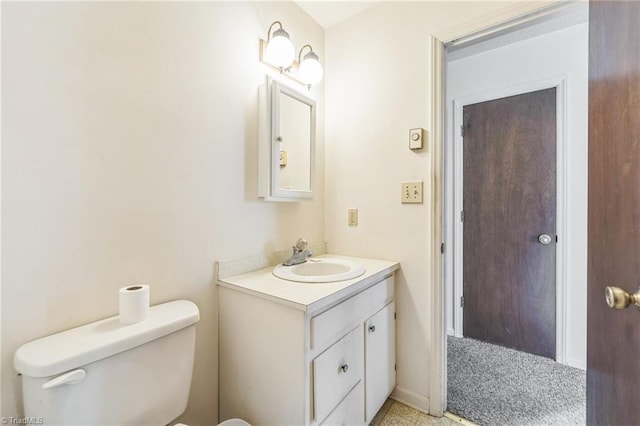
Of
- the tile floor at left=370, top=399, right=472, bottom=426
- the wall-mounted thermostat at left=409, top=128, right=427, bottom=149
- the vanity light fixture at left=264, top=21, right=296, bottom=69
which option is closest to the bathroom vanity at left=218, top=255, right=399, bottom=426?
the tile floor at left=370, top=399, right=472, bottom=426

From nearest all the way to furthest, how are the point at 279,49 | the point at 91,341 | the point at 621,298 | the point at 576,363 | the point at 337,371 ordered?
the point at 621,298 < the point at 91,341 < the point at 337,371 < the point at 279,49 < the point at 576,363

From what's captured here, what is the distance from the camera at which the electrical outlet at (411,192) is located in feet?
4.92

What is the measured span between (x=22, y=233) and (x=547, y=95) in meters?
2.82

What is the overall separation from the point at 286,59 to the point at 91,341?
139 cm

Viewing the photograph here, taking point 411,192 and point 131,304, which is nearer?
point 131,304

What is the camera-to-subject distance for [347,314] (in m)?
1.18

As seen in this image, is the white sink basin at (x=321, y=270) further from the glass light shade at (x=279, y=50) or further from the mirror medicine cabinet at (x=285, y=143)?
the glass light shade at (x=279, y=50)

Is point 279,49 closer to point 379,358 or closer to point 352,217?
point 352,217

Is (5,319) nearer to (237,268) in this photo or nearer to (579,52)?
(237,268)

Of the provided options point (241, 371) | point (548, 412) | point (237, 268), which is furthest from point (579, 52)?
point (241, 371)

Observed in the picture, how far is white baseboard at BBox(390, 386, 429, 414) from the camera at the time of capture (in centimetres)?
150

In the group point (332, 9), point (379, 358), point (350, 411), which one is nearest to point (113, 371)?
point (350, 411)

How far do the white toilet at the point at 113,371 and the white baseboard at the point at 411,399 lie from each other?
3.76ft

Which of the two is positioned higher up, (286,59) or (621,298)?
(286,59)
